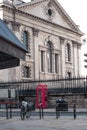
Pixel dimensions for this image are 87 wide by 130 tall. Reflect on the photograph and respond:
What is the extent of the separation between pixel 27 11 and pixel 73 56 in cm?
1405

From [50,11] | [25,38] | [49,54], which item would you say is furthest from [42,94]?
[50,11]

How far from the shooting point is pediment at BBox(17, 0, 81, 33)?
5103 centimetres

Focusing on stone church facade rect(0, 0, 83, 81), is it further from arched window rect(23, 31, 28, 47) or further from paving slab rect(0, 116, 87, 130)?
paving slab rect(0, 116, 87, 130)

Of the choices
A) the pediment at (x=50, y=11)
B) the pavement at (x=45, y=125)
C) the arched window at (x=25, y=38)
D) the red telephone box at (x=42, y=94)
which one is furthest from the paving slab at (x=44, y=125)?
the arched window at (x=25, y=38)

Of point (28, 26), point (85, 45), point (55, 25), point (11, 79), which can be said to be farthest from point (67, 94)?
point (85, 45)

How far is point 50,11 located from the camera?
185ft

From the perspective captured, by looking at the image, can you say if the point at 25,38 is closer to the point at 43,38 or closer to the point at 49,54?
the point at 43,38

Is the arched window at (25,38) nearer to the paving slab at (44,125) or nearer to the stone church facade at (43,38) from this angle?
the stone church facade at (43,38)

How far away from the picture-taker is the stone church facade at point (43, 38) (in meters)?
47.0

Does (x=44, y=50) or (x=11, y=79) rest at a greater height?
(x=44, y=50)

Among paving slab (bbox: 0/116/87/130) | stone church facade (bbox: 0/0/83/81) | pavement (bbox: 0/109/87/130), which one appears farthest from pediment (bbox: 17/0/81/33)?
paving slab (bbox: 0/116/87/130)

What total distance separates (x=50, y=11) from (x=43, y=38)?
16.2ft

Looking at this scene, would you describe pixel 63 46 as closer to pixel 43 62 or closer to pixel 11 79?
pixel 43 62

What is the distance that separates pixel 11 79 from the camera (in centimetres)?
4600
